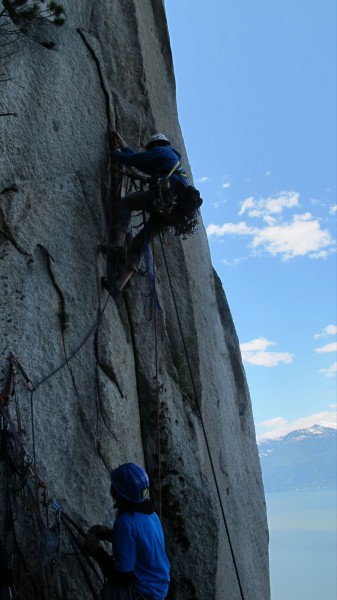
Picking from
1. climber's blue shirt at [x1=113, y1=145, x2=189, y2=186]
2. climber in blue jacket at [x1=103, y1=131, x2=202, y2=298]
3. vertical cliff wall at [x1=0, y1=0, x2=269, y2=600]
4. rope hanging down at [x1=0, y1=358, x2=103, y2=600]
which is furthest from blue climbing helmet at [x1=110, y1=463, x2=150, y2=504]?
A: climber's blue shirt at [x1=113, y1=145, x2=189, y2=186]

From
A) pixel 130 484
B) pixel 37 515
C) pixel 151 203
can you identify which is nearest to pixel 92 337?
pixel 151 203

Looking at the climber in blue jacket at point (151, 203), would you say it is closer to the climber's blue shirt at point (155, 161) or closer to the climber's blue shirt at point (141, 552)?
the climber's blue shirt at point (155, 161)

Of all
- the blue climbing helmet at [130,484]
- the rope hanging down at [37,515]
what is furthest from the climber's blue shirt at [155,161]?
the blue climbing helmet at [130,484]

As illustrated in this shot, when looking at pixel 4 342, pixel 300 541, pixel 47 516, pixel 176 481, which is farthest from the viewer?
pixel 300 541

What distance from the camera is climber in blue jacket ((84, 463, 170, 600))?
12.8 ft

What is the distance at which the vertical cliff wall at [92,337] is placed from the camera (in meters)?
5.63

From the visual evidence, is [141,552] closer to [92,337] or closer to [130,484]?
[130,484]

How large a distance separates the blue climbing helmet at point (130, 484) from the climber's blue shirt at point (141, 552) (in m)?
0.11

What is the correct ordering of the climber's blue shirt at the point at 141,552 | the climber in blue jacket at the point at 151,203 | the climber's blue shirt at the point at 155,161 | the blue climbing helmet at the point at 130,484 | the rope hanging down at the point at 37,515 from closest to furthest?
the climber's blue shirt at the point at 141,552 < the blue climbing helmet at the point at 130,484 < the rope hanging down at the point at 37,515 < the climber in blue jacket at the point at 151,203 < the climber's blue shirt at the point at 155,161

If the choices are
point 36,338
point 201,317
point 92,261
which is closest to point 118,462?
point 36,338

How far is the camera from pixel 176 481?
21.9ft

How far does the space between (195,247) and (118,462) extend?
170 inches

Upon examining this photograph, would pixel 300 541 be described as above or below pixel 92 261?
above

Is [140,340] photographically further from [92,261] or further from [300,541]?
[300,541]
